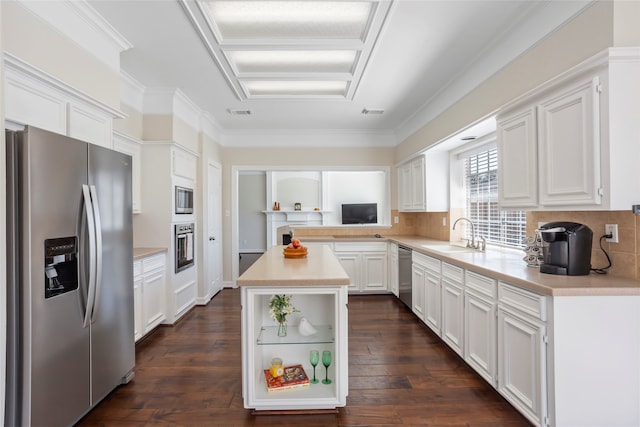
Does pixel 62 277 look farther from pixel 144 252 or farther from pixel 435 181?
pixel 435 181

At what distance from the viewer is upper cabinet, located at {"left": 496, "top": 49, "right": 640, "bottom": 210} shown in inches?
65.9

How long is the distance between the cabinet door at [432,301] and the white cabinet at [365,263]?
4.92 feet

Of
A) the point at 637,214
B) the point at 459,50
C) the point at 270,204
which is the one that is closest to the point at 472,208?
the point at 459,50

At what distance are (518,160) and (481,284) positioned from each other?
0.91 meters

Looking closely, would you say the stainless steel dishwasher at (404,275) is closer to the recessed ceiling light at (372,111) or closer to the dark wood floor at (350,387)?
the dark wood floor at (350,387)

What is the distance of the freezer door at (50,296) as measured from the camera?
63.7 inches

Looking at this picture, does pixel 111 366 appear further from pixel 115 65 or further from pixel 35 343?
pixel 115 65

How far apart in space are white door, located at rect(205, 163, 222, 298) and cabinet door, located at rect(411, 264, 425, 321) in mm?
2794

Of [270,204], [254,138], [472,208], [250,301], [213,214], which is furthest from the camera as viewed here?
[270,204]

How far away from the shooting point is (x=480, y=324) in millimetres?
2436

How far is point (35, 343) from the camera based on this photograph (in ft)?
5.39

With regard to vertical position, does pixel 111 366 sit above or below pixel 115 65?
below

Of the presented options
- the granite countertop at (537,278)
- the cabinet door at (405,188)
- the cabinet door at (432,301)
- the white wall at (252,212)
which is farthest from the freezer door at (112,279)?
the white wall at (252,212)

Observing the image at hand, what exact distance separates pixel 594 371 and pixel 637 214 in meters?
0.85
